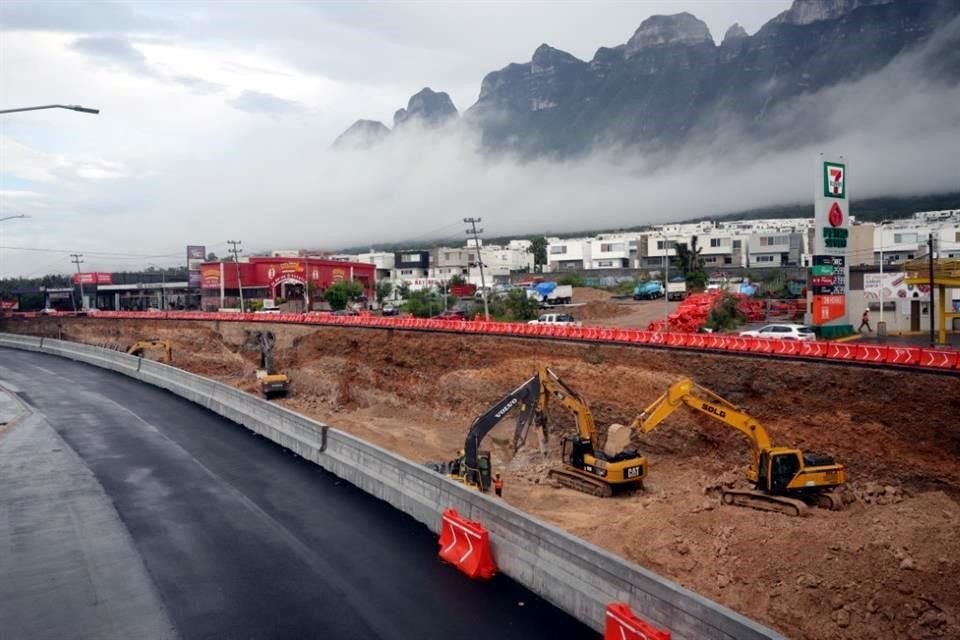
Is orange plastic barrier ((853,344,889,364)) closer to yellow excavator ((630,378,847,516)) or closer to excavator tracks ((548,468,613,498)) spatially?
yellow excavator ((630,378,847,516))

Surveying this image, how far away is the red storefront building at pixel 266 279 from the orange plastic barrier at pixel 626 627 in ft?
300

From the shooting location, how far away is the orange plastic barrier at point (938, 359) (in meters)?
26.4

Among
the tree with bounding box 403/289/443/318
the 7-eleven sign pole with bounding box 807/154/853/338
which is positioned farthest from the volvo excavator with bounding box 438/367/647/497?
the tree with bounding box 403/289/443/318

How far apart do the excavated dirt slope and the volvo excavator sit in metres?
0.60

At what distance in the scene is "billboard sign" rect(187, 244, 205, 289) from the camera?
115812 mm

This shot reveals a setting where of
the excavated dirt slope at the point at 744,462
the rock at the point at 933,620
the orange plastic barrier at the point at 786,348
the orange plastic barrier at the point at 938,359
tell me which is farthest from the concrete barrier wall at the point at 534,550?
the orange plastic barrier at the point at 938,359

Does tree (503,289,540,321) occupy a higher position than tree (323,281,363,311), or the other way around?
tree (323,281,363,311)

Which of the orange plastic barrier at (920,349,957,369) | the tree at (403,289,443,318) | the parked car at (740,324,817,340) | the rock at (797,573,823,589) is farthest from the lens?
the tree at (403,289,443,318)

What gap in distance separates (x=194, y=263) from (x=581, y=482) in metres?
107

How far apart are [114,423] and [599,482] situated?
23748 mm

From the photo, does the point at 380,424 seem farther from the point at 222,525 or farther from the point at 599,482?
the point at 222,525

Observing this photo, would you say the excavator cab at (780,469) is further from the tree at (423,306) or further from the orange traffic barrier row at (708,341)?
the tree at (423,306)

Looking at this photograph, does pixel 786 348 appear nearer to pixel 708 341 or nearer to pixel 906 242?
pixel 708 341

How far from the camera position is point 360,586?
647 inches
